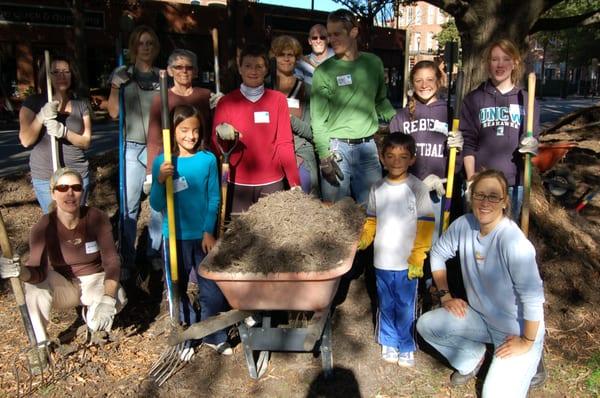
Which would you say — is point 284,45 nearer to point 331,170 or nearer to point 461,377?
point 331,170

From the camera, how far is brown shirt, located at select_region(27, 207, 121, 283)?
3.15 meters

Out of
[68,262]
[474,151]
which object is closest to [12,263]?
[68,262]

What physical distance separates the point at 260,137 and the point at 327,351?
4.46ft

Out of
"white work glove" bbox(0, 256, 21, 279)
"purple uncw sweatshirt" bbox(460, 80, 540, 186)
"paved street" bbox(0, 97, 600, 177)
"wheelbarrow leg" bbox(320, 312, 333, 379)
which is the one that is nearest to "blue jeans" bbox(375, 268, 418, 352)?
"wheelbarrow leg" bbox(320, 312, 333, 379)

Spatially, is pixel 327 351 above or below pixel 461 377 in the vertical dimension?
above

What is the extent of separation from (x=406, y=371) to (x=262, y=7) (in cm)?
2555

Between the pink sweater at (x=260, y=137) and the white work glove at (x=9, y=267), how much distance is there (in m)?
1.30

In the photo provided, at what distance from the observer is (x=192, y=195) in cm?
318

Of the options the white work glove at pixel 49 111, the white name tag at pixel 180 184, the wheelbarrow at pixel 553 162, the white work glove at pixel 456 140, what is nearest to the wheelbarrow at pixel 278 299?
the white name tag at pixel 180 184

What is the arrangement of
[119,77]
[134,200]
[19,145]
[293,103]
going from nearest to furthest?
1. [119,77]
2. [293,103]
3. [134,200]
4. [19,145]

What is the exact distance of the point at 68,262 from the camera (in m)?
3.23

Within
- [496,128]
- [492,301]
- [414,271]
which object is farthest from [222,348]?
[496,128]

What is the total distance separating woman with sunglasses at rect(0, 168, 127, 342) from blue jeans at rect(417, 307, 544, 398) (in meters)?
1.83

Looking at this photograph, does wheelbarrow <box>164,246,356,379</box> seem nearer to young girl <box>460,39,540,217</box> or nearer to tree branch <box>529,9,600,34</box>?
young girl <box>460,39,540,217</box>
